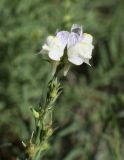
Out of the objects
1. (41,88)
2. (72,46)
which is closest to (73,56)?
(72,46)

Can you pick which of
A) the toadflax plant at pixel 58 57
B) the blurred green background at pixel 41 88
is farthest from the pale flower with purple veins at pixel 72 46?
the blurred green background at pixel 41 88

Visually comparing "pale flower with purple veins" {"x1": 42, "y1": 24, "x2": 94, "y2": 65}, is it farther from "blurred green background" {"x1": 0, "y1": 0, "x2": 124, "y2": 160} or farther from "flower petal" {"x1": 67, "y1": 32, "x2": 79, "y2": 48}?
"blurred green background" {"x1": 0, "y1": 0, "x2": 124, "y2": 160}

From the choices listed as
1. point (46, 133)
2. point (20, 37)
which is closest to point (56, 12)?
point (20, 37)

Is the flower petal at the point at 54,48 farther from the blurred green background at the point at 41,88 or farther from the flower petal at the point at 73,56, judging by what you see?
the blurred green background at the point at 41,88

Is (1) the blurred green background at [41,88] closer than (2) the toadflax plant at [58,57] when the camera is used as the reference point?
No

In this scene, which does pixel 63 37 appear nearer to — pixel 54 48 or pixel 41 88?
pixel 54 48

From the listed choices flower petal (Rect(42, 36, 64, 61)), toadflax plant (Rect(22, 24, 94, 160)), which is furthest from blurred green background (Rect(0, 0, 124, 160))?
flower petal (Rect(42, 36, 64, 61))
